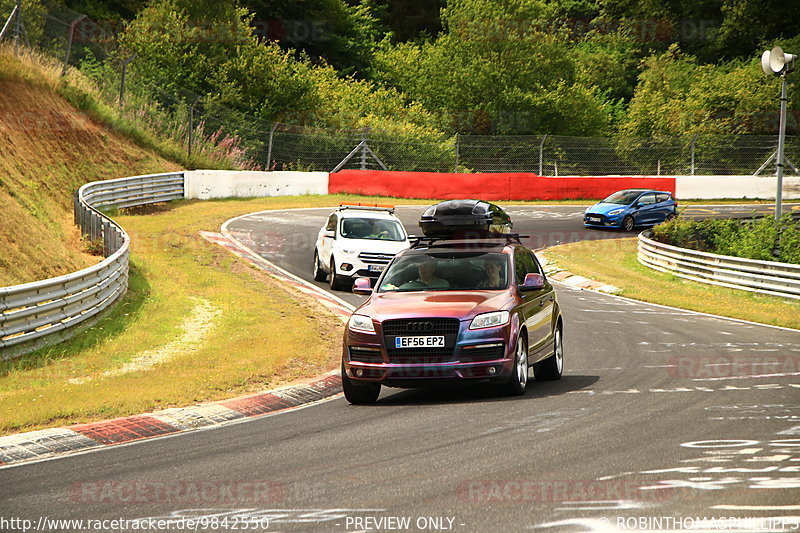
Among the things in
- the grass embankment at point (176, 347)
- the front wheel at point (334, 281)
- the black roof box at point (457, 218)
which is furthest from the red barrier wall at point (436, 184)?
the front wheel at point (334, 281)

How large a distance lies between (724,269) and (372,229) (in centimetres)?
1044

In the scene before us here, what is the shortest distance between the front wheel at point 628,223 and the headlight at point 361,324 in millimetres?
27639

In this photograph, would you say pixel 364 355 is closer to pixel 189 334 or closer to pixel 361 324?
pixel 361 324

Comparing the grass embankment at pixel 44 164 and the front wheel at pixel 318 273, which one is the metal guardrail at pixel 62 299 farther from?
the front wheel at pixel 318 273

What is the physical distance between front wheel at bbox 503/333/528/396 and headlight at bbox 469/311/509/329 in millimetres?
294

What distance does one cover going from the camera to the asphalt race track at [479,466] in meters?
Result: 6.13

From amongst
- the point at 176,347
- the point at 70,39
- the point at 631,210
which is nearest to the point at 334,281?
the point at 176,347

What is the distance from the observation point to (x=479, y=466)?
7430 mm

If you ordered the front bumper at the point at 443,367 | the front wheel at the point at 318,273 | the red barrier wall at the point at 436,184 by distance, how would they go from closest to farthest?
the front bumper at the point at 443,367, the front wheel at the point at 318,273, the red barrier wall at the point at 436,184

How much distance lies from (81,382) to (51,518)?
6.24 meters

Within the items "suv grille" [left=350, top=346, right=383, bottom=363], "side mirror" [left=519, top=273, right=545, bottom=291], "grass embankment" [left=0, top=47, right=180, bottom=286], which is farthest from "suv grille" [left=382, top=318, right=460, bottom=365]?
"grass embankment" [left=0, top=47, right=180, bottom=286]

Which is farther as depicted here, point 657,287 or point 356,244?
point 657,287

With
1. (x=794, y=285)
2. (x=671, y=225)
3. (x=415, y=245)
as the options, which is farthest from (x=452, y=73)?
(x=415, y=245)

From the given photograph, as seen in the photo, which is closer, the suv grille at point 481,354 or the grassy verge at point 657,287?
the suv grille at point 481,354
